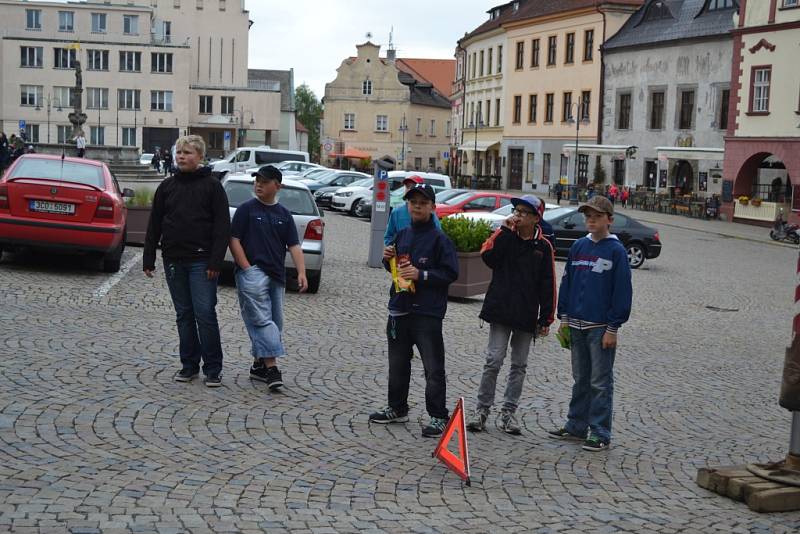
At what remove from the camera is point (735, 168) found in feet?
159

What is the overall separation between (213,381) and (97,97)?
3439 inches

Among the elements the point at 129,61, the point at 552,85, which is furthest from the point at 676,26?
the point at 129,61

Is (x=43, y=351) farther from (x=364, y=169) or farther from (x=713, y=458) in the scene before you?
(x=364, y=169)

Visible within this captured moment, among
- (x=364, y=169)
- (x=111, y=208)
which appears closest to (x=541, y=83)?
(x=364, y=169)

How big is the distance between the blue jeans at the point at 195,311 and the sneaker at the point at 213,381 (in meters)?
0.03

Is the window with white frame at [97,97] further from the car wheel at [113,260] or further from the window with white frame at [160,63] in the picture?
the car wheel at [113,260]

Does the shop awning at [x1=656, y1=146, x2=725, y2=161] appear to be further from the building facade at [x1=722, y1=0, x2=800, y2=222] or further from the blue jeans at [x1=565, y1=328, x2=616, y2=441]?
the blue jeans at [x1=565, y1=328, x2=616, y2=441]

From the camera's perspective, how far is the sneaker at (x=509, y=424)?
8.12m

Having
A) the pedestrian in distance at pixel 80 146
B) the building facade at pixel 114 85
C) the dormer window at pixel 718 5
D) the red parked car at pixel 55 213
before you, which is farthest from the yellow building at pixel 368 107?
the red parked car at pixel 55 213

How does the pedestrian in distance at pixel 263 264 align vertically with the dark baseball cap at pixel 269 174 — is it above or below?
below

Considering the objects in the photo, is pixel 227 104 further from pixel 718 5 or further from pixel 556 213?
pixel 556 213

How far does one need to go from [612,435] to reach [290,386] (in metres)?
2.59

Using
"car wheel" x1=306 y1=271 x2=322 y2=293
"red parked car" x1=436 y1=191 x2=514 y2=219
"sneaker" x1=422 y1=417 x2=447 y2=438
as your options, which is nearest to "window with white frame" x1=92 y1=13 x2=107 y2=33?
"red parked car" x1=436 y1=191 x2=514 y2=219

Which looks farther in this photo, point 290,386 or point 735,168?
point 735,168
